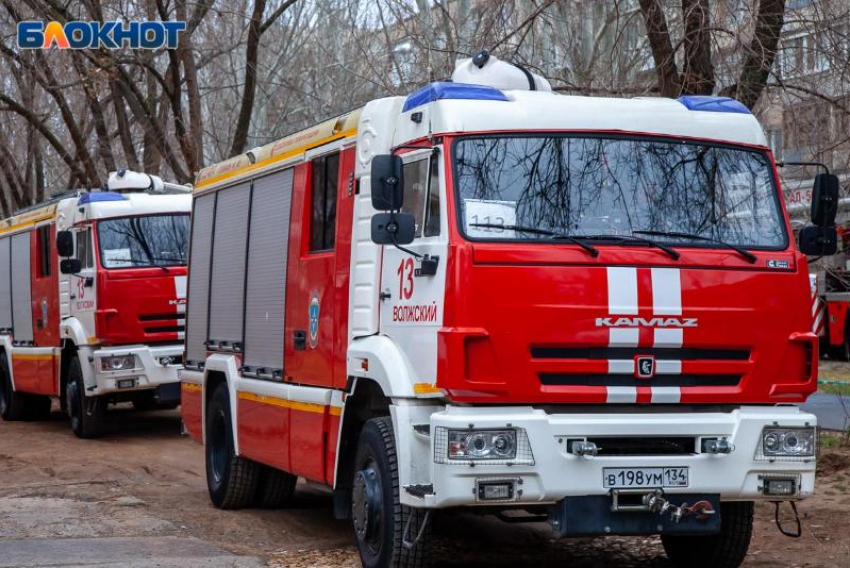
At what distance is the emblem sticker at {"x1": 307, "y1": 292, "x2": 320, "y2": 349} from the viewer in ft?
29.7

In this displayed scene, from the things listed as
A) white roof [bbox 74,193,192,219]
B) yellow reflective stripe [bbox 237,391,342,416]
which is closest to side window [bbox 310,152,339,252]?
yellow reflective stripe [bbox 237,391,342,416]

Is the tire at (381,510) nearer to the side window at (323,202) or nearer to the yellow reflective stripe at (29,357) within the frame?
the side window at (323,202)

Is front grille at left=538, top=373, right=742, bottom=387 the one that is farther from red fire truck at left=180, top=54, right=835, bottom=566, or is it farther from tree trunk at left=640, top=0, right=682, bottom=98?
tree trunk at left=640, top=0, right=682, bottom=98

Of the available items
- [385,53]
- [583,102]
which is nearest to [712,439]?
[583,102]

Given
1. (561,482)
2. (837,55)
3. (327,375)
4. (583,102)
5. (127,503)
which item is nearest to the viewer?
(561,482)

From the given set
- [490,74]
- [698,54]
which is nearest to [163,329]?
[698,54]

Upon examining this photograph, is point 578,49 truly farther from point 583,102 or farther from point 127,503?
point 583,102

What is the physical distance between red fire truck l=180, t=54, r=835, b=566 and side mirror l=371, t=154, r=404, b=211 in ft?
0.04

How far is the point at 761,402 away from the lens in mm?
7375

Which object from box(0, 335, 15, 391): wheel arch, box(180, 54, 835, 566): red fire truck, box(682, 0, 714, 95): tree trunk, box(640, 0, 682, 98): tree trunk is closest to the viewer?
box(180, 54, 835, 566): red fire truck

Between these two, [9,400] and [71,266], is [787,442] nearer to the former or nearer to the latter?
[71,266]

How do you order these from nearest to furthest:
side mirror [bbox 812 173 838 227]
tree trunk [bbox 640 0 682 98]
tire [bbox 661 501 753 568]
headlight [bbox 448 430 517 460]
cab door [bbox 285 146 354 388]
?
headlight [bbox 448 430 517 460]
side mirror [bbox 812 173 838 227]
tire [bbox 661 501 753 568]
cab door [bbox 285 146 354 388]
tree trunk [bbox 640 0 682 98]

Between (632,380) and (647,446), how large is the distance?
0.37 metres

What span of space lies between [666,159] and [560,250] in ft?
3.25
